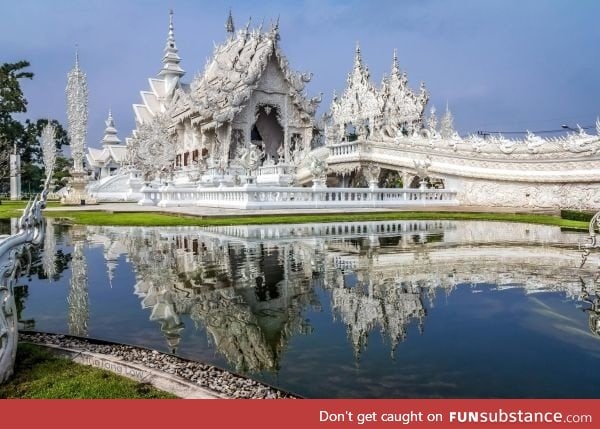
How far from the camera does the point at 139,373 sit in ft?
11.8

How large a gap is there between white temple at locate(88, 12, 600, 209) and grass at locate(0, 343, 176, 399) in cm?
1435

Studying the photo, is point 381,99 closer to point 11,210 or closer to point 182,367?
point 11,210

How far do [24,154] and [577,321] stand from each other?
188ft

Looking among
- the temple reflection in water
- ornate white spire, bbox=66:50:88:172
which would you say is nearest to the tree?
ornate white spire, bbox=66:50:88:172

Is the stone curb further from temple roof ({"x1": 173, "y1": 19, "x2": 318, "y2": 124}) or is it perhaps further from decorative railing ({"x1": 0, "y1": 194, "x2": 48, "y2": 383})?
temple roof ({"x1": 173, "y1": 19, "x2": 318, "y2": 124})

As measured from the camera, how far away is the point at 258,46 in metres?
35.3

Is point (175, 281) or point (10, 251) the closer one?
point (10, 251)

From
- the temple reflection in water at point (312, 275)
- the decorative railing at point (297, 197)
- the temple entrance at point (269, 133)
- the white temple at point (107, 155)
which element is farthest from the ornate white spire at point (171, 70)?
the temple reflection in water at point (312, 275)

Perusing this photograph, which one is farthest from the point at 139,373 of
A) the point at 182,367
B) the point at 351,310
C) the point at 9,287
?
the point at 351,310

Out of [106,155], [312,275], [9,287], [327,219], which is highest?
[106,155]

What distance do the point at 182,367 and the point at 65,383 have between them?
76 centimetres
